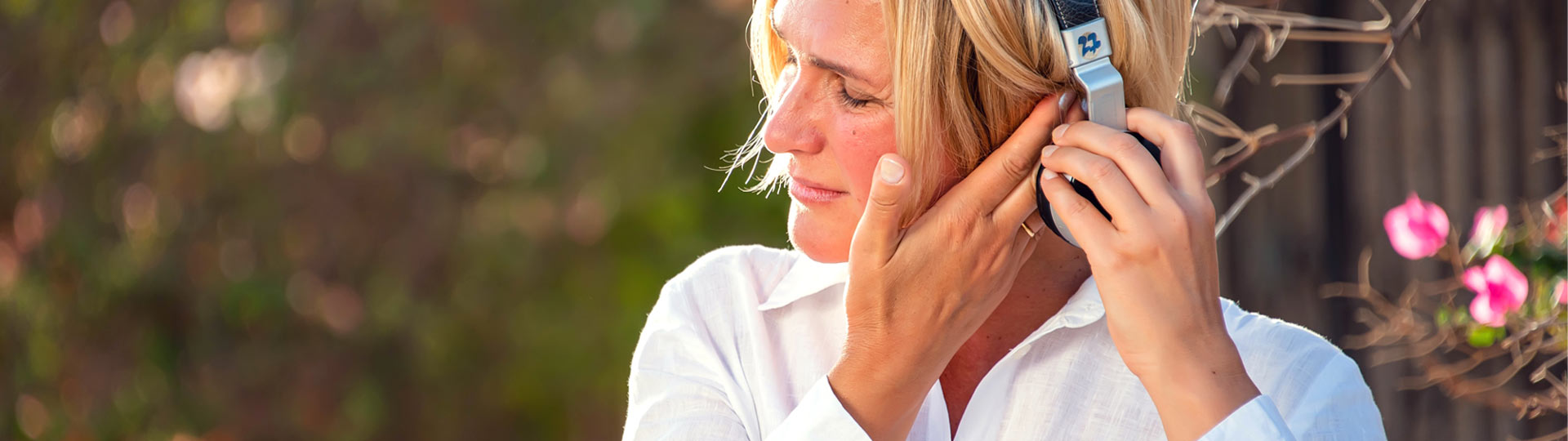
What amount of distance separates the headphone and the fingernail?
0.14 metres

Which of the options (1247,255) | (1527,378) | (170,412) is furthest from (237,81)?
(1527,378)

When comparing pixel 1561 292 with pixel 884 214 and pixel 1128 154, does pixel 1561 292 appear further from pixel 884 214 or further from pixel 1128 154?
pixel 884 214

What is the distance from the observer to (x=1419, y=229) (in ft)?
6.66

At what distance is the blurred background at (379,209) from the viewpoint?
3.68 m

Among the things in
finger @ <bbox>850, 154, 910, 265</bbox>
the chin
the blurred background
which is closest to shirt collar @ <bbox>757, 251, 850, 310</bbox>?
the chin

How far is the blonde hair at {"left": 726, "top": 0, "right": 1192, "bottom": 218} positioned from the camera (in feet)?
4.18

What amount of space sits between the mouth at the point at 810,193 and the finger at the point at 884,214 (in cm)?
6

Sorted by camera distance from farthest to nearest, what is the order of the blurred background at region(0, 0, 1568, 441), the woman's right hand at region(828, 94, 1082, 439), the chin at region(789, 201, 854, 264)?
the blurred background at region(0, 0, 1568, 441), the chin at region(789, 201, 854, 264), the woman's right hand at region(828, 94, 1082, 439)

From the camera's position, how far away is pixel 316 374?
414cm

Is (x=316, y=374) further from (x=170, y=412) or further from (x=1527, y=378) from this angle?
(x=1527, y=378)

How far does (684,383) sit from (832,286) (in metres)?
0.22

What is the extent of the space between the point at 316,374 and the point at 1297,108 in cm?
300

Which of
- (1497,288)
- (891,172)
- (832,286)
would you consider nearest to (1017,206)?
(891,172)

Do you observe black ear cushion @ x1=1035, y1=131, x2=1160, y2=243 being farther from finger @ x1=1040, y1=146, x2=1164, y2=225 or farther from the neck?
the neck
